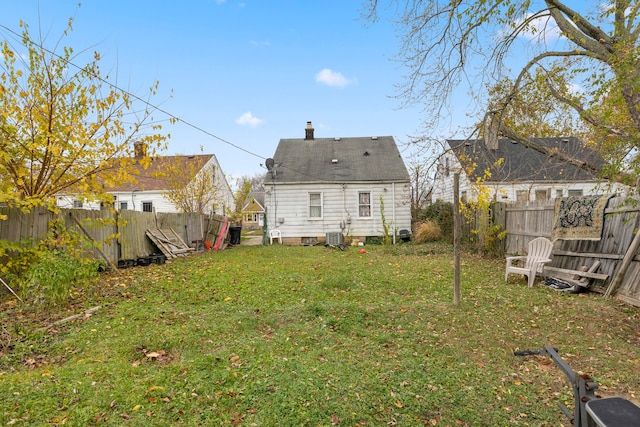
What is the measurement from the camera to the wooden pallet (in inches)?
434

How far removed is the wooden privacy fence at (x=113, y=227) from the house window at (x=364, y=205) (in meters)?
6.43

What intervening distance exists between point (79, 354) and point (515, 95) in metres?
9.14

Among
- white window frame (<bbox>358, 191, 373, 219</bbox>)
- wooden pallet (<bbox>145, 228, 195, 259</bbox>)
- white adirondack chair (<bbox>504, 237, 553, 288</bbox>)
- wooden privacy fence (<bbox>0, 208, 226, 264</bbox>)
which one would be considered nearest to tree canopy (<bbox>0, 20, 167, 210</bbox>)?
wooden privacy fence (<bbox>0, 208, 226, 264</bbox>)

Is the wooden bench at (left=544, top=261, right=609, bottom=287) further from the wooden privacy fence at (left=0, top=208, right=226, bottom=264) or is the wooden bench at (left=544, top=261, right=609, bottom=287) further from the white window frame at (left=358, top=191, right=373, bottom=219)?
the white window frame at (left=358, top=191, right=373, bottom=219)

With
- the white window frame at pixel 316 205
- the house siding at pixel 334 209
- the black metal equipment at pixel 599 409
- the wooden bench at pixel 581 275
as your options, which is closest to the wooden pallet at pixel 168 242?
the house siding at pixel 334 209

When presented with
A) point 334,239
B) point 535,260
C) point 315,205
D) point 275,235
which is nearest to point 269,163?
point 315,205

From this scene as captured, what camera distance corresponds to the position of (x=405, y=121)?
27.4 feet

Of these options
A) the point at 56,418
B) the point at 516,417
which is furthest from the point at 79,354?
the point at 516,417

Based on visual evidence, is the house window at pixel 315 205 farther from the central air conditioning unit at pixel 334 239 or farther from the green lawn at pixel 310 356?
the green lawn at pixel 310 356

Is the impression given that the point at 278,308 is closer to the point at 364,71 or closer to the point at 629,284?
the point at 629,284

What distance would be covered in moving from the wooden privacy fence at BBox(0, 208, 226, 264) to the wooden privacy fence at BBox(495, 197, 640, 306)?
351 inches

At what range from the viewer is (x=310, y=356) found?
3.71m

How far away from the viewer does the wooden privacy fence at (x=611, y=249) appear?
5469 millimetres

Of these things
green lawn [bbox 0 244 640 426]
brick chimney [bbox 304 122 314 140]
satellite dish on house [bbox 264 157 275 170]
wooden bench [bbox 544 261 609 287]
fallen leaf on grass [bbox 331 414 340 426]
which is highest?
brick chimney [bbox 304 122 314 140]
